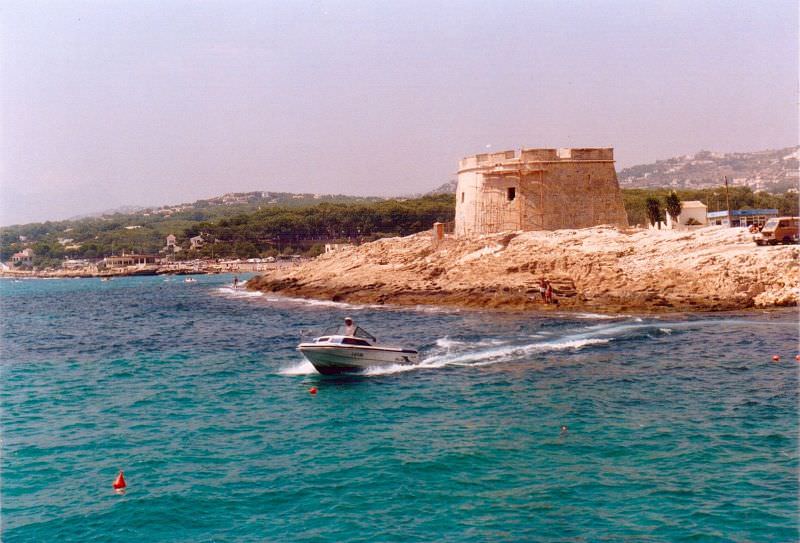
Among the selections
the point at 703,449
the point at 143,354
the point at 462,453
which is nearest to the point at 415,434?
the point at 462,453

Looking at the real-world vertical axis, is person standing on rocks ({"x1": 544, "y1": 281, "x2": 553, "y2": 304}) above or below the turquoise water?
above

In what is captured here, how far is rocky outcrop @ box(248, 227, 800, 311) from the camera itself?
108 feet

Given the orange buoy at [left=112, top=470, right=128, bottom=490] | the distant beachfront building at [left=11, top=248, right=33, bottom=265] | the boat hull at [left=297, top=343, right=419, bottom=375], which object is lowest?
the orange buoy at [left=112, top=470, right=128, bottom=490]

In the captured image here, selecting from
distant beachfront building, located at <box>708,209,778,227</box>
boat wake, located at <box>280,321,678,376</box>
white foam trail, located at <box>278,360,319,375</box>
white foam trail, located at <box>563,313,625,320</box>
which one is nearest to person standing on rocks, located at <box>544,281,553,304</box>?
white foam trail, located at <box>563,313,625,320</box>

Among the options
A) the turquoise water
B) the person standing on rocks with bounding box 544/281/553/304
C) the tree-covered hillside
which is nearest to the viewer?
the turquoise water

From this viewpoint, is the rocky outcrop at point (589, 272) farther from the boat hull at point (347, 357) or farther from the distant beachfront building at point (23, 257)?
the distant beachfront building at point (23, 257)

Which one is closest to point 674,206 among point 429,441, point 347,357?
point 347,357

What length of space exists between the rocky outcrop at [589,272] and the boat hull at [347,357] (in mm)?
14934

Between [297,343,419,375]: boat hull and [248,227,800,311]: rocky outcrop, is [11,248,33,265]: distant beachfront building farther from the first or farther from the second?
[297,343,419,375]: boat hull

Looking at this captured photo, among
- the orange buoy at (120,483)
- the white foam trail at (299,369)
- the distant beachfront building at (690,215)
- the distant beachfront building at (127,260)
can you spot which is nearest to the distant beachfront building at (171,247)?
the distant beachfront building at (127,260)

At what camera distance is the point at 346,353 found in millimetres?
21203

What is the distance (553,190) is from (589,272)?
27.0ft

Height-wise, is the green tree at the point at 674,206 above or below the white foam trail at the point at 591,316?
above

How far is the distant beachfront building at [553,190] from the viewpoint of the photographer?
44344 mm
